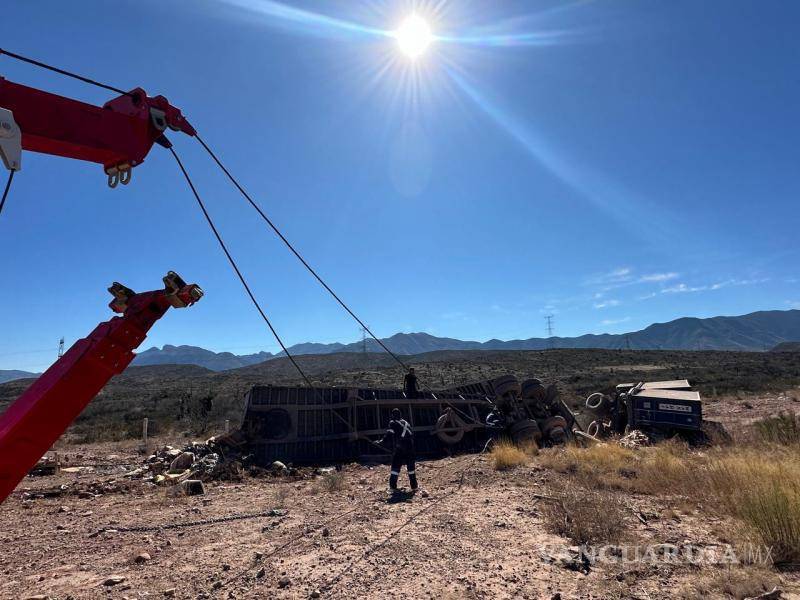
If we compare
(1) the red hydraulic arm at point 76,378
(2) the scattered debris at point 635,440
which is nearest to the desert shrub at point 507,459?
(2) the scattered debris at point 635,440

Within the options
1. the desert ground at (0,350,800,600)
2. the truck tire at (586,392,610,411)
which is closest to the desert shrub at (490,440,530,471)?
the desert ground at (0,350,800,600)

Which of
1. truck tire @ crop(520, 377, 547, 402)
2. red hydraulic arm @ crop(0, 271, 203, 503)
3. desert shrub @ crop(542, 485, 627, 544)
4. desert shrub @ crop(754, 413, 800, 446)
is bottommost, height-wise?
desert shrub @ crop(542, 485, 627, 544)

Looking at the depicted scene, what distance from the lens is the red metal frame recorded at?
3885 millimetres

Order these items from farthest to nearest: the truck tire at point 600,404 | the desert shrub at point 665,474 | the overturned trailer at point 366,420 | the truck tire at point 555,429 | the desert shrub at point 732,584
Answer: the truck tire at point 600,404 → the truck tire at point 555,429 → the overturned trailer at point 366,420 → the desert shrub at point 665,474 → the desert shrub at point 732,584

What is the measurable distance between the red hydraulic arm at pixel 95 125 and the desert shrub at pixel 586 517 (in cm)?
716

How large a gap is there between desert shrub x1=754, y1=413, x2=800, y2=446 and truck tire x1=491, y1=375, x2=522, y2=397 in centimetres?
662

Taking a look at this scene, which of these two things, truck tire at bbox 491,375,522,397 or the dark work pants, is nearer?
the dark work pants

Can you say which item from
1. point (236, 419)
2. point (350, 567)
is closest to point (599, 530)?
point (350, 567)

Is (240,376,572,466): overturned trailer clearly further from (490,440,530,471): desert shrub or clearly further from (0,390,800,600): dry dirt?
(0,390,800,600): dry dirt

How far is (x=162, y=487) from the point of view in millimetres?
10469

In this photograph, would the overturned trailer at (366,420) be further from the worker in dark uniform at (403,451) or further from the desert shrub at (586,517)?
the desert shrub at (586,517)

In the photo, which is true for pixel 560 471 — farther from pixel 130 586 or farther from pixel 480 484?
pixel 130 586

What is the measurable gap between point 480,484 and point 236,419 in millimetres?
17760

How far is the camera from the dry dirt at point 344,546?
15.9 ft
